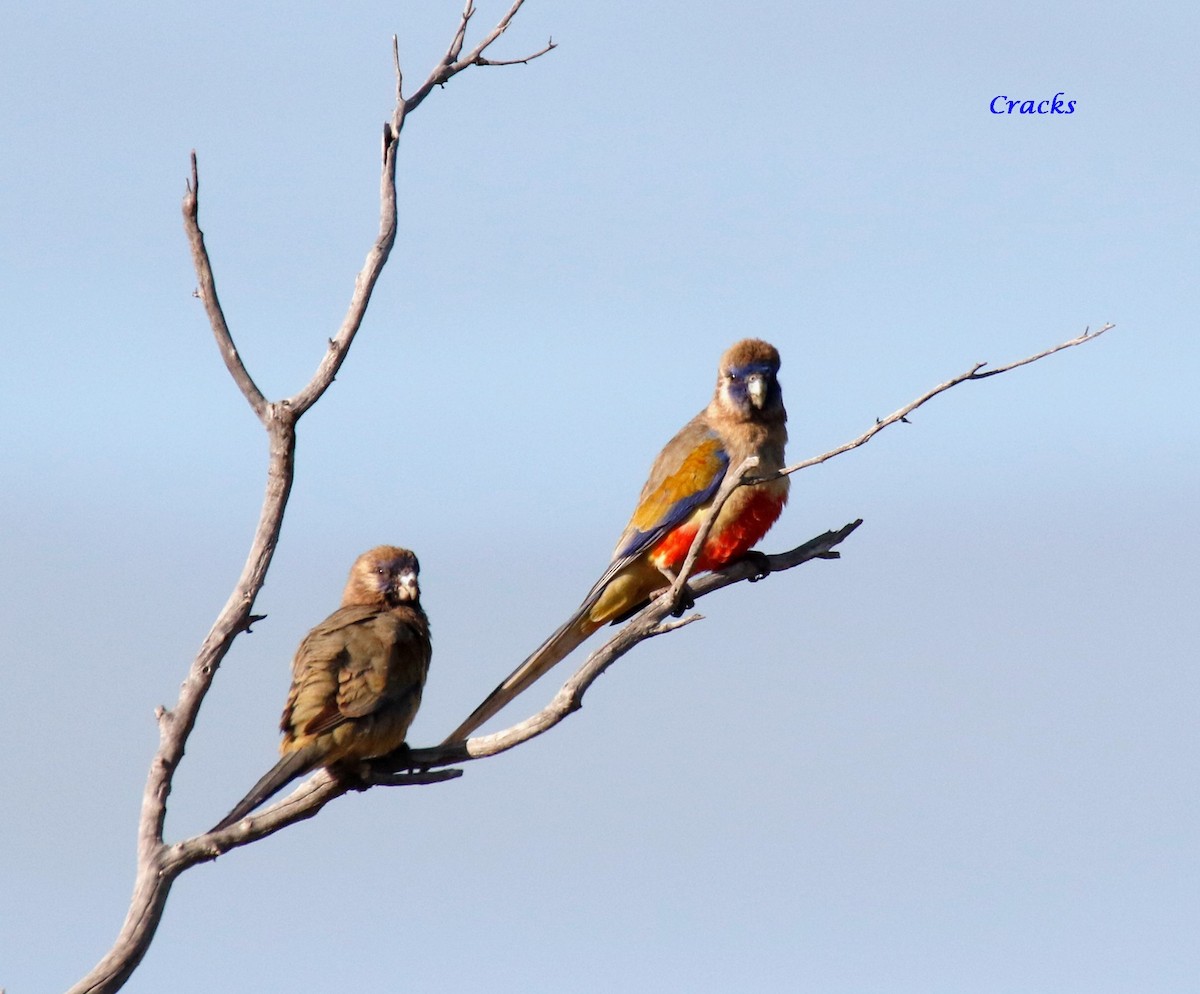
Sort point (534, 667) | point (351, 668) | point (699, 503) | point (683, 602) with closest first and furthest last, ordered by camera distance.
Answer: point (351, 668)
point (683, 602)
point (534, 667)
point (699, 503)

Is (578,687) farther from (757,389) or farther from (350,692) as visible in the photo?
(757,389)

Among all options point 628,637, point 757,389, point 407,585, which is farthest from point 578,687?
point 757,389

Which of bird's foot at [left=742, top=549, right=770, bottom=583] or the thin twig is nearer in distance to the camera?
the thin twig

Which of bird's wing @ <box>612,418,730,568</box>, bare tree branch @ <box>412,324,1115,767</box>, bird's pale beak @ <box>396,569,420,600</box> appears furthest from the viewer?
bird's wing @ <box>612,418,730,568</box>

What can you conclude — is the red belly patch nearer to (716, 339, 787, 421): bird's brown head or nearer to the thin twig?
(716, 339, 787, 421): bird's brown head

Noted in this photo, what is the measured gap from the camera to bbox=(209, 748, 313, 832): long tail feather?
24.1ft

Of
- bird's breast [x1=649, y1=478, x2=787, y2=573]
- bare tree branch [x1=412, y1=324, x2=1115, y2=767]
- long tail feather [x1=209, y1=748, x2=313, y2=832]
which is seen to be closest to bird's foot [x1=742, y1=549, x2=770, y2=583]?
bird's breast [x1=649, y1=478, x2=787, y2=573]

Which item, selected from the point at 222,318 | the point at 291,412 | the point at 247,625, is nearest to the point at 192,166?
the point at 222,318

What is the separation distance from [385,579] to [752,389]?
283 cm

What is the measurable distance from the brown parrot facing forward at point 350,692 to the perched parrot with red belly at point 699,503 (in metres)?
0.67

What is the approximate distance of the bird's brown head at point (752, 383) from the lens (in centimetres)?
1043

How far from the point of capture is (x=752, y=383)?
10422 millimetres

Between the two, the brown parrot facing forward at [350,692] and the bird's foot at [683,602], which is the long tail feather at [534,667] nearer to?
the brown parrot facing forward at [350,692]

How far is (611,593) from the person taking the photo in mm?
10047
